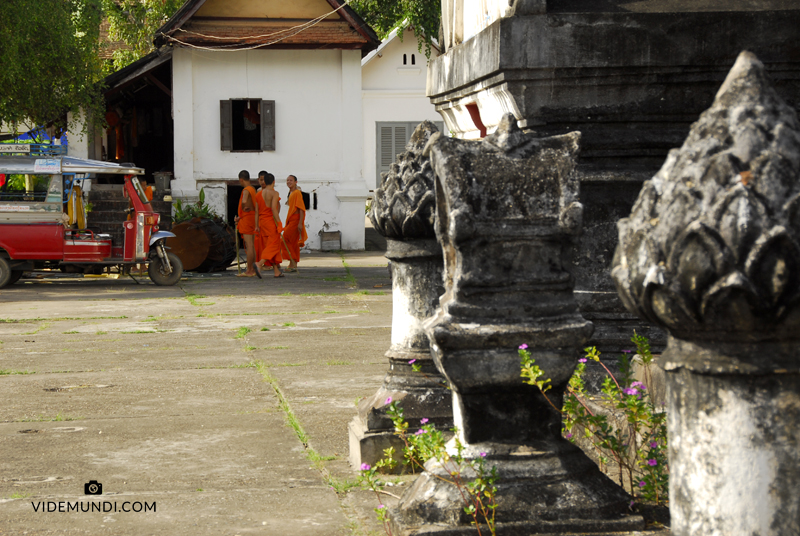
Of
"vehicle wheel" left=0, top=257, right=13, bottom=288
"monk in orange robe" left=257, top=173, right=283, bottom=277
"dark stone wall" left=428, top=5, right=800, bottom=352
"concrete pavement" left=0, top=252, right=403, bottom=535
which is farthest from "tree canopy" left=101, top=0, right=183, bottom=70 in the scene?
"dark stone wall" left=428, top=5, right=800, bottom=352

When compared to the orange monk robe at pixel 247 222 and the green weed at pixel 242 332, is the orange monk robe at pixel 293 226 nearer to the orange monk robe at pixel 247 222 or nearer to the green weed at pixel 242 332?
the orange monk robe at pixel 247 222

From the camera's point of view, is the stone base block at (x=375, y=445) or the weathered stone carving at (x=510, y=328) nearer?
the weathered stone carving at (x=510, y=328)

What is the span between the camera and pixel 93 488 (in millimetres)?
4066

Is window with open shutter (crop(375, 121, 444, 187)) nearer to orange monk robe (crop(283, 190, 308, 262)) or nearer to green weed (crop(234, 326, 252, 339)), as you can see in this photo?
orange monk robe (crop(283, 190, 308, 262))

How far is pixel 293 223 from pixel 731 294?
14.2m

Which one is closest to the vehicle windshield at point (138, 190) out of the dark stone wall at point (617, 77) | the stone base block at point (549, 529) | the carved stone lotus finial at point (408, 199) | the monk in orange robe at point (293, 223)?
the monk in orange robe at point (293, 223)

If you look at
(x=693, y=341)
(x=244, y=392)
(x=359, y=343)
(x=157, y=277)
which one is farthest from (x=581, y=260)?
(x=157, y=277)

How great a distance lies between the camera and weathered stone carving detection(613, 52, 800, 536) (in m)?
1.63

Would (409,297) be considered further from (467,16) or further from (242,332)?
(242,332)

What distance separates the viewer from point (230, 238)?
53.1ft

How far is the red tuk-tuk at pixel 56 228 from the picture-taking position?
1347 cm

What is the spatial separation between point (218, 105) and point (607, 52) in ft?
58.9

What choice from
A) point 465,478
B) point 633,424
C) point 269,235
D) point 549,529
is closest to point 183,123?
point 269,235

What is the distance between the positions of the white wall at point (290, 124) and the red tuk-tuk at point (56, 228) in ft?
22.4
